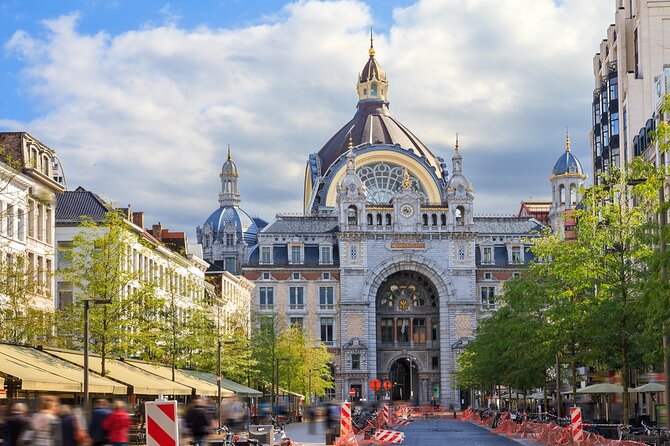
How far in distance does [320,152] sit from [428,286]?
102 feet

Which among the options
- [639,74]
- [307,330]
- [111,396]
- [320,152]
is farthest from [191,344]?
[320,152]

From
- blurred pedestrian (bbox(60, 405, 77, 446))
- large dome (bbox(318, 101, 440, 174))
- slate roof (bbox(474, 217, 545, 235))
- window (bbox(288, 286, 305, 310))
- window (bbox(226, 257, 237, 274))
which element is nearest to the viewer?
blurred pedestrian (bbox(60, 405, 77, 446))

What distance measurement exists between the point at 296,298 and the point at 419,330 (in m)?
16.5

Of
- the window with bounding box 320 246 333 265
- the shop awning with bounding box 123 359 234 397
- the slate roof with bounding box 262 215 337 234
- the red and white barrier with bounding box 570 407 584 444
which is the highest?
the slate roof with bounding box 262 215 337 234

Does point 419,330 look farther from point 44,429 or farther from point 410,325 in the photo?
point 44,429

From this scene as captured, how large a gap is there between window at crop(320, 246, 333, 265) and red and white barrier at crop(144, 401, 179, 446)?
139590 mm

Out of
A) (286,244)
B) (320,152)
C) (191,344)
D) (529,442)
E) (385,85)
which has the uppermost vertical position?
(385,85)

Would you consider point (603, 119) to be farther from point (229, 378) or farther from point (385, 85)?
point (385, 85)

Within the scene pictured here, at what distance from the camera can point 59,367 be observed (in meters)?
45.8

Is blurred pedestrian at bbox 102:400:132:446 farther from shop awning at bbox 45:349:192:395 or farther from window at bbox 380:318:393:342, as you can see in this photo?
window at bbox 380:318:393:342

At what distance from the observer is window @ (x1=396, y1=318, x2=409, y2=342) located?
16475cm

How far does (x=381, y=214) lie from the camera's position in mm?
160625

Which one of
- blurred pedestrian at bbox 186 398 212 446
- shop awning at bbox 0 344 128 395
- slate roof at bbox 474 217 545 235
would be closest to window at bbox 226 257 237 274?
slate roof at bbox 474 217 545 235

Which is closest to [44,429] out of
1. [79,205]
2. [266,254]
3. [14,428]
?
[14,428]
